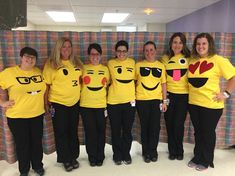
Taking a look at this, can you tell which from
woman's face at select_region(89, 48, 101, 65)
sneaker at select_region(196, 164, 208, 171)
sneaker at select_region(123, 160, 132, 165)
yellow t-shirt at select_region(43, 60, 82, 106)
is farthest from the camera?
sneaker at select_region(123, 160, 132, 165)

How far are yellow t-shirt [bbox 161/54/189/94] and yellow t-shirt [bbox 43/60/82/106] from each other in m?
0.97

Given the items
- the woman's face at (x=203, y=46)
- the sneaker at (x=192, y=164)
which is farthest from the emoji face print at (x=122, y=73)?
the sneaker at (x=192, y=164)

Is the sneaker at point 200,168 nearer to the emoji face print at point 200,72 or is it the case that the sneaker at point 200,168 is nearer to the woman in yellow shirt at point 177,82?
the woman in yellow shirt at point 177,82

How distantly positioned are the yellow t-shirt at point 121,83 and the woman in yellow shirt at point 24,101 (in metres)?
0.67

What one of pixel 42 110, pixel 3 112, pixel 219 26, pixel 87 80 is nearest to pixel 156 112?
pixel 87 80

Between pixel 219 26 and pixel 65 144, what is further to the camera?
pixel 219 26

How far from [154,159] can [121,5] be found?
14.1 ft

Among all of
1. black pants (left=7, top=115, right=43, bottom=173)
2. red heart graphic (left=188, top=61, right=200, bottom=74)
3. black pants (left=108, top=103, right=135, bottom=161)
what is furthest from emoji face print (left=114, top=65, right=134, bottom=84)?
black pants (left=7, top=115, right=43, bottom=173)

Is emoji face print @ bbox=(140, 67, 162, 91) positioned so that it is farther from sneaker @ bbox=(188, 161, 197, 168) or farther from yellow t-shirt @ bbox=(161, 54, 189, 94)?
sneaker @ bbox=(188, 161, 197, 168)

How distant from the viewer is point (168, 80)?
8.33ft

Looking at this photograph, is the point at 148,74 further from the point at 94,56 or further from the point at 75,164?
the point at 75,164

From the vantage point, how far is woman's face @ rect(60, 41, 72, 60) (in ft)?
7.45

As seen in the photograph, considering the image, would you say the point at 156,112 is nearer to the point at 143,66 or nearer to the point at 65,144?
the point at 143,66

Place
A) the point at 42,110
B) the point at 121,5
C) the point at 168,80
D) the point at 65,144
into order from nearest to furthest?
the point at 42,110 < the point at 65,144 < the point at 168,80 < the point at 121,5
